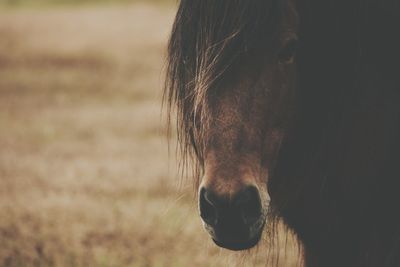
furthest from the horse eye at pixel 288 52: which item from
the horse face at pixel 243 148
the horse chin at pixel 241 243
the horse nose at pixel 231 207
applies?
the horse chin at pixel 241 243

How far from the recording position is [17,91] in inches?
609

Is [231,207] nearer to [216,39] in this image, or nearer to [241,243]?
[241,243]

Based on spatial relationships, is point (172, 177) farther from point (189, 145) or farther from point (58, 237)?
point (189, 145)

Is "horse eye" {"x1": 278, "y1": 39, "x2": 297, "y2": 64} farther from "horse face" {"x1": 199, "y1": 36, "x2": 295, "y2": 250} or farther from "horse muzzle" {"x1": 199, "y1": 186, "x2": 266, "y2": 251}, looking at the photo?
"horse muzzle" {"x1": 199, "y1": 186, "x2": 266, "y2": 251}

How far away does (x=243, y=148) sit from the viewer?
2.16 meters

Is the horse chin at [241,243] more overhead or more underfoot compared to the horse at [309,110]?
more underfoot

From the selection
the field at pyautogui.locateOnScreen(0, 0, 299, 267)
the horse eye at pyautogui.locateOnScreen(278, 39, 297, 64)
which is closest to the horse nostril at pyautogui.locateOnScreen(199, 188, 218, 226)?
the horse eye at pyautogui.locateOnScreen(278, 39, 297, 64)

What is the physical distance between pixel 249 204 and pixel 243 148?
23 centimetres

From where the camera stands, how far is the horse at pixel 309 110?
7.17 feet

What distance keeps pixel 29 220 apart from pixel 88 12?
24769 millimetres

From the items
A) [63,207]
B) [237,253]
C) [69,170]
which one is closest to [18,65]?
[69,170]

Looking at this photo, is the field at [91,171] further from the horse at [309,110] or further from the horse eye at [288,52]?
the horse eye at [288,52]

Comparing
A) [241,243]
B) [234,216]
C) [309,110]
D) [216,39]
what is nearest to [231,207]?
[234,216]

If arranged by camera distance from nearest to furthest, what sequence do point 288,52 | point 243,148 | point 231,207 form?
point 231,207 → point 243,148 → point 288,52
